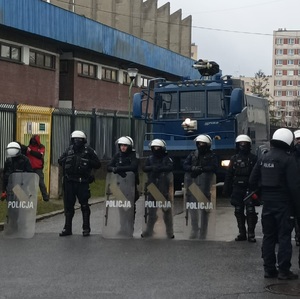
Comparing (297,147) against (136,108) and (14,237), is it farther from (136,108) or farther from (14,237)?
(136,108)

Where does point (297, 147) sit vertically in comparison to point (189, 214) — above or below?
above

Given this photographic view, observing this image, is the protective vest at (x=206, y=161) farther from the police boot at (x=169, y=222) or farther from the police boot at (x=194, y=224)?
the police boot at (x=169, y=222)

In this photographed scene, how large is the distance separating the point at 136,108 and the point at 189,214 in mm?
8026

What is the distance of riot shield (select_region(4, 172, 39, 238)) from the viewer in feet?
40.7

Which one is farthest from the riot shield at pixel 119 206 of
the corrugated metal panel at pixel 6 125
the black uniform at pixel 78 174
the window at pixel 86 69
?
the window at pixel 86 69

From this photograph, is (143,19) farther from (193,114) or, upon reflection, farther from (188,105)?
(193,114)

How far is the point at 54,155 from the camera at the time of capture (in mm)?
21047

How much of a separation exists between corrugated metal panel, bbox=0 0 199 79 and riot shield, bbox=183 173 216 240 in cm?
1604

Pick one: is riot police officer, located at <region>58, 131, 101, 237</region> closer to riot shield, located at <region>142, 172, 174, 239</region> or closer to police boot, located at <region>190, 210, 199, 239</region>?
riot shield, located at <region>142, 172, 174, 239</region>

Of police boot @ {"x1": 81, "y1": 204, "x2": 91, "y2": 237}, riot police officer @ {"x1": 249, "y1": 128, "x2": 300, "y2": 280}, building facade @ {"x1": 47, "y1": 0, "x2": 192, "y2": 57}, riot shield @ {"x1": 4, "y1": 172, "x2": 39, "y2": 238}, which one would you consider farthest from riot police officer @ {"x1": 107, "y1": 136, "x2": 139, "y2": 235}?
building facade @ {"x1": 47, "y1": 0, "x2": 192, "y2": 57}

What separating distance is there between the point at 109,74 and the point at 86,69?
281 cm

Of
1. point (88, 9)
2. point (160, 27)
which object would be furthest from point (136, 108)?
point (160, 27)

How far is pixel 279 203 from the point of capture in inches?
332

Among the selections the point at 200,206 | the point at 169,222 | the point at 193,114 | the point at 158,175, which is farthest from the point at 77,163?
the point at 193,114
